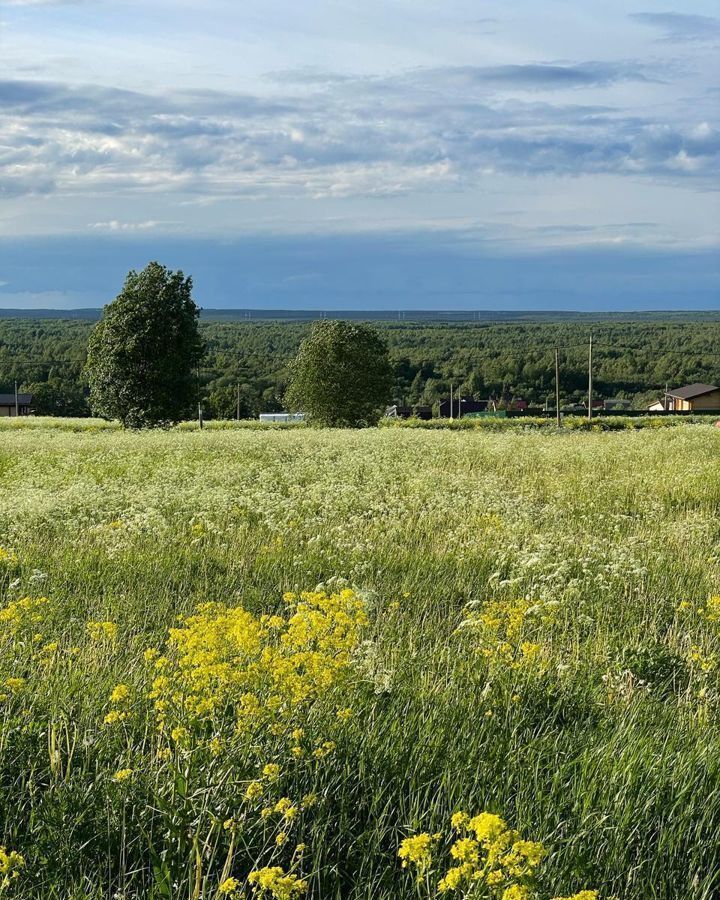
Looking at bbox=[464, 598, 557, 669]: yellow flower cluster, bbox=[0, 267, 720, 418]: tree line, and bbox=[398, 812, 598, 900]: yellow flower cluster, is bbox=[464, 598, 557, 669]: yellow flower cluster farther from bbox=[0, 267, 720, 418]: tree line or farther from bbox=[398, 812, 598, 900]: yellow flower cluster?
bbox=[0, 267, 720, 418]: tree line

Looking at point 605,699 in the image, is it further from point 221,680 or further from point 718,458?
point 718,458

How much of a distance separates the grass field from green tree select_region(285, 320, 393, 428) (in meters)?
54.9

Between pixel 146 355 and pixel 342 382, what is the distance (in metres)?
17.4

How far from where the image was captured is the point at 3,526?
36.7ft

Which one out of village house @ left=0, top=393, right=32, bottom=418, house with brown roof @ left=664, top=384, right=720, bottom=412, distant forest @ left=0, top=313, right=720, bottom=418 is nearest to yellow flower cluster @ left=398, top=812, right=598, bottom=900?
distant forest @ left=0, top=313, right=720, bottom=418

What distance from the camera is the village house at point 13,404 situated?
118 meters

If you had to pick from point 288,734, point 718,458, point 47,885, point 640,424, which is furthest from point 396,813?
point 640,424

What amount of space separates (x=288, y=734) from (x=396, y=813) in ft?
1.94

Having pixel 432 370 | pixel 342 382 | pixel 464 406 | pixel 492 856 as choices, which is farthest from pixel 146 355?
pixel 432 370

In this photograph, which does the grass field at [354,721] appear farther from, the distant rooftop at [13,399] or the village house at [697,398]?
the distant rooftop at [13,399]

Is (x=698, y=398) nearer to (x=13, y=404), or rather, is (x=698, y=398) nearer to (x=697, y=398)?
(x=697, y=398)

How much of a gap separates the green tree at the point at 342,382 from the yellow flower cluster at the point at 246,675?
60.0m

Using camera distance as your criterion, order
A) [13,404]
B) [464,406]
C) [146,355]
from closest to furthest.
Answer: [146,355] < [13,404] < [464,406]

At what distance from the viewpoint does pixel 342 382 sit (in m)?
65.1
